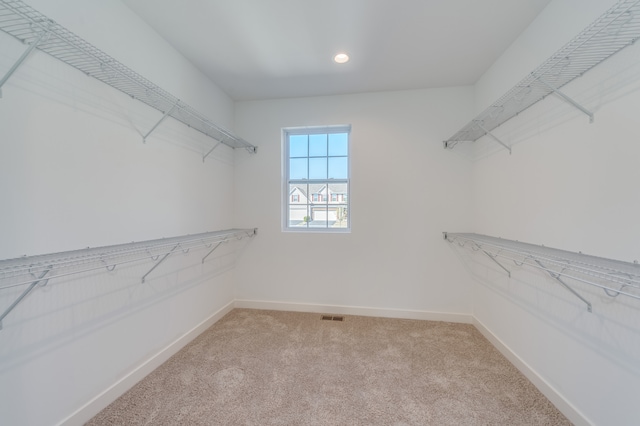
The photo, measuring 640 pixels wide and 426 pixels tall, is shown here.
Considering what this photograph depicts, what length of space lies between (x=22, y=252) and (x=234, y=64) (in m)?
1.92

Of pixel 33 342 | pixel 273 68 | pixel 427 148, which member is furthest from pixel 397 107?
pixel 33 342

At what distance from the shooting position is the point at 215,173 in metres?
2.47

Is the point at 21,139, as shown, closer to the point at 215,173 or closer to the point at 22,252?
the point at 22,252

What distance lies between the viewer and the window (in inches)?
109

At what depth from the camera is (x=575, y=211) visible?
1315 millimetres

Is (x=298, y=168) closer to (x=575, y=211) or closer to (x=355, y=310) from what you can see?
(x=355, y=310)

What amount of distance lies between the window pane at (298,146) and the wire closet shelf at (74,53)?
120 cm

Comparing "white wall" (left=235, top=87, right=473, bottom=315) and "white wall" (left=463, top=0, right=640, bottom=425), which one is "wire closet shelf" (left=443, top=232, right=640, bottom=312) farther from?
"white wall" (left=235, top=87, right=473, bottom=315)

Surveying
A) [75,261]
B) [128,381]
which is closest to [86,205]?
[75,261]

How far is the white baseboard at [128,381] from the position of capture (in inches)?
49.5

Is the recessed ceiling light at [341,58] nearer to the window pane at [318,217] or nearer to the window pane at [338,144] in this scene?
the window pane at [338,144]

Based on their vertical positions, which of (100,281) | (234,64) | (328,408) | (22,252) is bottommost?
(328,408)

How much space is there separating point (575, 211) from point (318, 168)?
2156 millimetres

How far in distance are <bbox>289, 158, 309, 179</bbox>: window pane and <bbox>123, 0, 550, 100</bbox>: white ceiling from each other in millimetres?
812
